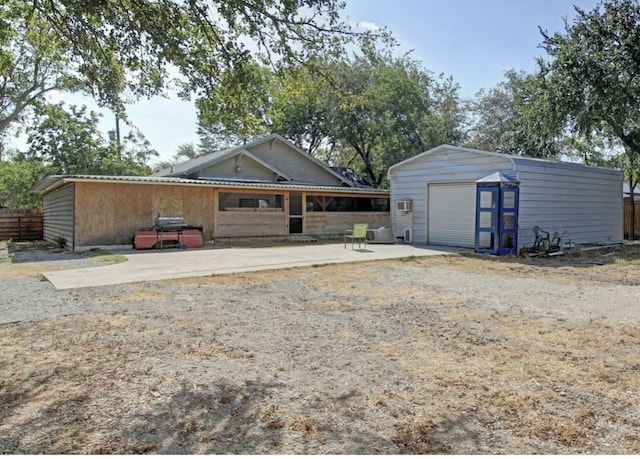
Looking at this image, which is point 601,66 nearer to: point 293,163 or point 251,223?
point 251,223

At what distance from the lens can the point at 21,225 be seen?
1994 centimetres

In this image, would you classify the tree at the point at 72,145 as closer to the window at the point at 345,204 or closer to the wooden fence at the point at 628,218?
the window at the point at 345,204

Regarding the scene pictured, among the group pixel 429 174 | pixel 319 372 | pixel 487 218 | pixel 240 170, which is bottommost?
pixel 319 372

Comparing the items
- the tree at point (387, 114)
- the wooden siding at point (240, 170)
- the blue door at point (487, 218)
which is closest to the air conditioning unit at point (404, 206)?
the blue door at point (487, 218)

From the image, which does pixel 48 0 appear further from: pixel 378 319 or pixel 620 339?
pixel 620 339

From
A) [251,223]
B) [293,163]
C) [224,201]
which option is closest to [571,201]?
[251,223]

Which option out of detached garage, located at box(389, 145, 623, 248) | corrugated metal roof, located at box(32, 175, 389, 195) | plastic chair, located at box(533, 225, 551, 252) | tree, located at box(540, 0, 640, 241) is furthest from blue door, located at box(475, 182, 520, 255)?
corrugated metal roof, located at box(32, 175, 389, 195)

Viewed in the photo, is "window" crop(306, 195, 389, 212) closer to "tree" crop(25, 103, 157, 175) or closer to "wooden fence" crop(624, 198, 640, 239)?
"wooden fence" crop(624, 198, 640, 239)

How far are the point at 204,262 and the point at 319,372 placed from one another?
7.36 meters

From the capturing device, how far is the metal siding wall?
1287 cm

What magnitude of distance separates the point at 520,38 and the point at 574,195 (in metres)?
5.15

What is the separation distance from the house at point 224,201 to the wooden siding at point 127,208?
0.03 meters

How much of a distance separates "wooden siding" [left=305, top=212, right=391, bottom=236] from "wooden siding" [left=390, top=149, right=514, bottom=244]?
372 centimetres

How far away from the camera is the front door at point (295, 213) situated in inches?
712
